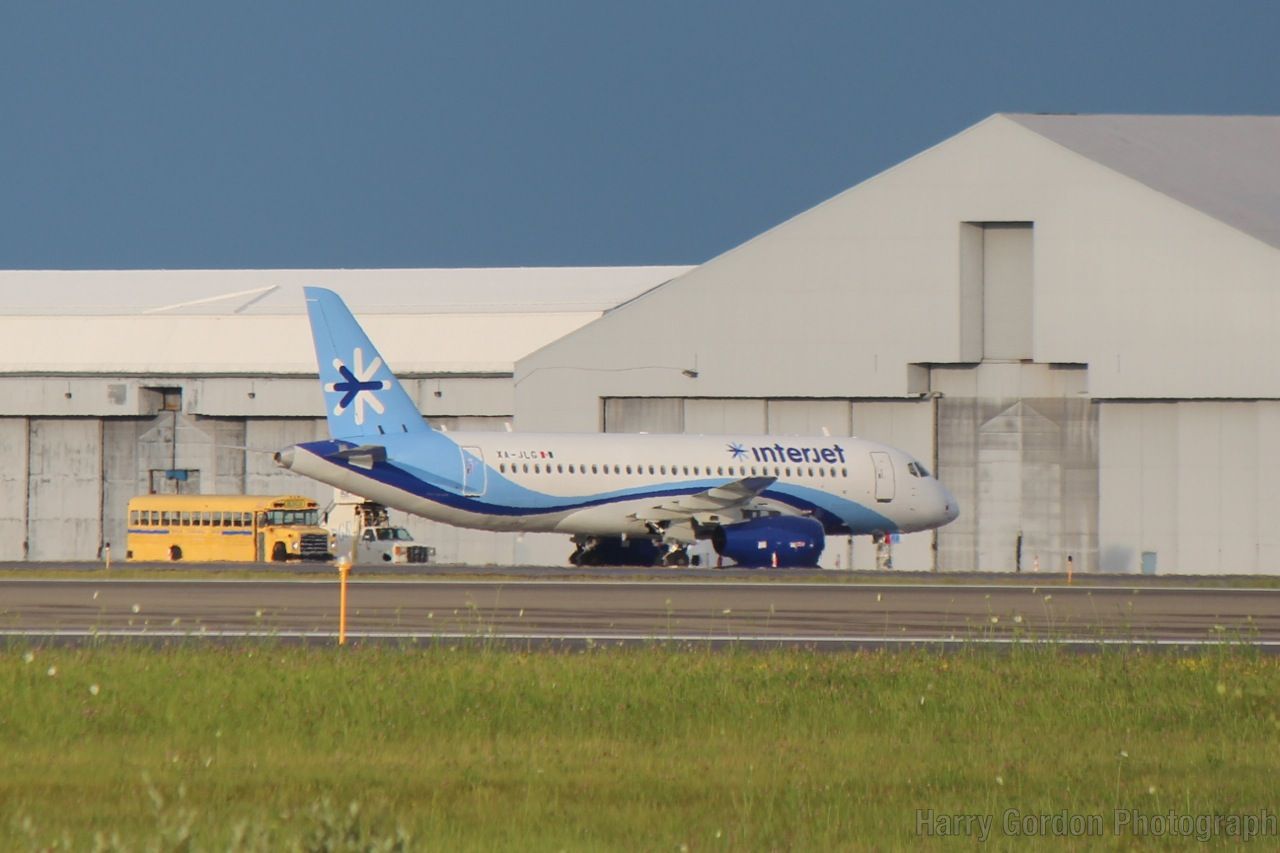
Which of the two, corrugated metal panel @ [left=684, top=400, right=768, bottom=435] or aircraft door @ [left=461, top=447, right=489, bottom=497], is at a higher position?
corrugated metal panel @ [left=684, top=400, right=768, bottom=435]

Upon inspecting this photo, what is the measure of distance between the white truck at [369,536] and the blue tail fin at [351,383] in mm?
12711

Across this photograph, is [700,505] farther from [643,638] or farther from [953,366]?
[643,638]

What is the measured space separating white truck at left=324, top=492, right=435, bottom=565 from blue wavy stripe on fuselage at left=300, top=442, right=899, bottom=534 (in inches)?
495

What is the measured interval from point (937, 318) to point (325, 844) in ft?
161

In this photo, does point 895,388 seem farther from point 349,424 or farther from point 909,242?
point 349,424

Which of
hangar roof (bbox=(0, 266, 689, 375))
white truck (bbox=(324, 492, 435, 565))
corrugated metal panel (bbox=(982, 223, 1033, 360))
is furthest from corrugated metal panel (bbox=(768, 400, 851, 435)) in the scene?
white truck (bbox=(324, 492, 435, 565))

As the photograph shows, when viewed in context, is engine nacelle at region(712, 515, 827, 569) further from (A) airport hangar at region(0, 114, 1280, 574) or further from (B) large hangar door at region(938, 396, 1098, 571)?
(B) large hangar door at region(938, 396, 1098, 571)

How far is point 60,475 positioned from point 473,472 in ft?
85.9

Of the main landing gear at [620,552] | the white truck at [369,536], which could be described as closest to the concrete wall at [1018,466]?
the main landing gear at [620,552]

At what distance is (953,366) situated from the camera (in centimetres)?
5738

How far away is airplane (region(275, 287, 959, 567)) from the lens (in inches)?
1813

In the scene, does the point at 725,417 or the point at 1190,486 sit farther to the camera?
the point at 725,417

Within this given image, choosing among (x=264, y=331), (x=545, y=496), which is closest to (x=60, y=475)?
(x=264, y=331)

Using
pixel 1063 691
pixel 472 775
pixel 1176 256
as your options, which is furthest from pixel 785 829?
pixel 1176 256
